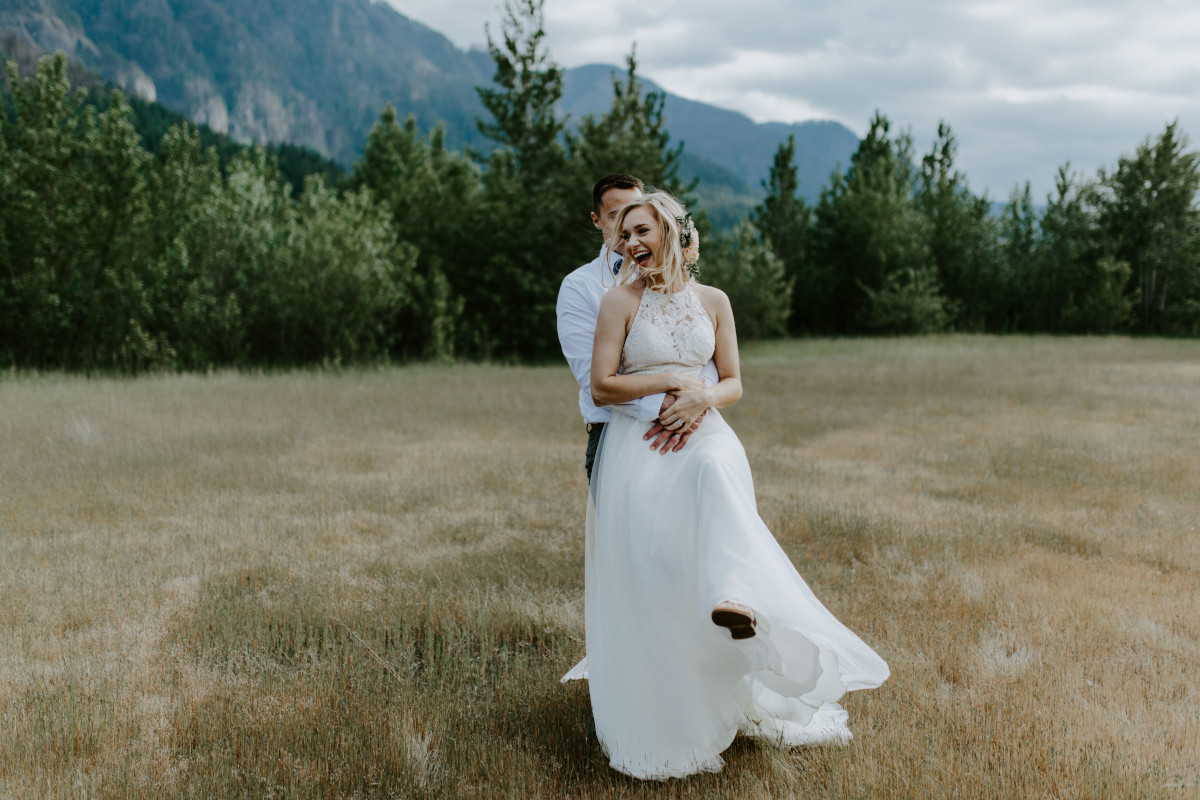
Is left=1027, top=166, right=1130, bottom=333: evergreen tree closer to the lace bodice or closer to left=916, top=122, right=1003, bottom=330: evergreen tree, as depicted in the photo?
left=916, top=122, right=1003, bottom=330: evergreen tree

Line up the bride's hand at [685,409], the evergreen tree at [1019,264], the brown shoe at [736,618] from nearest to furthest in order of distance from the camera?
the brown shoe at [736,618] < the bride's hand at [685,409] < the evergreen tree at [1019,264]

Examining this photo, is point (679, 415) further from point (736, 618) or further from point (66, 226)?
point (66, 226)

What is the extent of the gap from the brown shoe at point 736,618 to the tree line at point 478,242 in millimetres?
24468

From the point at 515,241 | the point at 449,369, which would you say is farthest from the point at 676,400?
the point at 515,241

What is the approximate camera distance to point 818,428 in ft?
49.1

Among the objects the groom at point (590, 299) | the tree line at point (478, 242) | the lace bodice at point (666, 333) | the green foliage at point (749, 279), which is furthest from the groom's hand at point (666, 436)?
the green foliage at point (749, 279)

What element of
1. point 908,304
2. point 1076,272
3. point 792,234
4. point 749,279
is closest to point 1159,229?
point 1076,272

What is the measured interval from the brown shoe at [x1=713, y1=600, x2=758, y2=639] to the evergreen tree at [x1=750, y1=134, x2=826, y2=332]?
51.4m

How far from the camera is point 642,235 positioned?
3.49 metres

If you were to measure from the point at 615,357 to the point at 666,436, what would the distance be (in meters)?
0.44

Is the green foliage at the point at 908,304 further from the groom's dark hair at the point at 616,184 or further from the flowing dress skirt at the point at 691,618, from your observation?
the flowing dress skirt at the point at 691,618

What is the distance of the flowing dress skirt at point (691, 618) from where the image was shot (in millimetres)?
3191

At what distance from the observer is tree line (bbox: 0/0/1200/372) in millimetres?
23156

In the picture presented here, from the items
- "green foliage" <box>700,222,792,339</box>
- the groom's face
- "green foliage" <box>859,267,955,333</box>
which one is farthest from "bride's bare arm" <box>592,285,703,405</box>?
"green foliage" <box>859,267,955,333</box>
